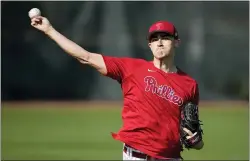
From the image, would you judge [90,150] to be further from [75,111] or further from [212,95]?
[212,95]

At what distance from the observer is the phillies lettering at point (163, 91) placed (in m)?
4.45

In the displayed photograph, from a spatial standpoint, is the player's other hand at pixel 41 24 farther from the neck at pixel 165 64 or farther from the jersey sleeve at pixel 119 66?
the neck at pixel 165 64

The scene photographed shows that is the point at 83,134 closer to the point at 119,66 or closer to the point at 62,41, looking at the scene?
the point at 119,66

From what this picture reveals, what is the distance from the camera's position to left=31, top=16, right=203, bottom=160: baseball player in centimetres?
442

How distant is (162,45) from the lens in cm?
443

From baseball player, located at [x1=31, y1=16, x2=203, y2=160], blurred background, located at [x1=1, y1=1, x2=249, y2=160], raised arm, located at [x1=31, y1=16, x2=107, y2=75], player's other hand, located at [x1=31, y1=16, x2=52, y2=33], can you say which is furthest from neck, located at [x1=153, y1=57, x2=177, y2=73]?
blurred background, located at [x1=1, y1=1, x2=249, y2=160]

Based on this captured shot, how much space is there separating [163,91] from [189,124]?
1.02 ft

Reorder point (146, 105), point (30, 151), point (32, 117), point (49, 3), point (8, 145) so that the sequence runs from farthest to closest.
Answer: point (49, 3) → point (32, 117) → point (8, 145) → point (30, 151) → point (146, 105)

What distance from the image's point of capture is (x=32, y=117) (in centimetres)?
1546

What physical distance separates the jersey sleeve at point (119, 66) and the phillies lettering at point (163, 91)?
0.46 feet

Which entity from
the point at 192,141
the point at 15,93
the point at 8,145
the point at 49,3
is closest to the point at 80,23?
the point at 49,3

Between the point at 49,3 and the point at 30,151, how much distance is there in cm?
874

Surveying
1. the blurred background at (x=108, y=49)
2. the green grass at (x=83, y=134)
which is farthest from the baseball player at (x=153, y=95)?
the blurred background at (x=108, y=49)

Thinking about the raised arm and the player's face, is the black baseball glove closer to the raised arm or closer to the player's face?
the player's face
